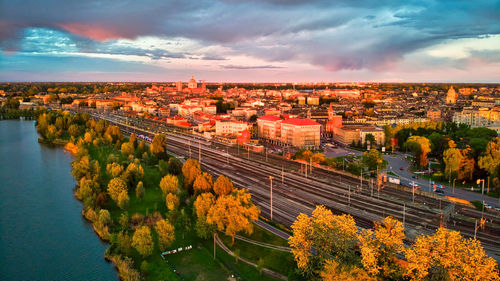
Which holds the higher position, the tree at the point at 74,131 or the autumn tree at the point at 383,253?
the tree at the point at 74,131

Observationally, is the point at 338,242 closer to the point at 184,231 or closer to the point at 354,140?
the point at 184,231

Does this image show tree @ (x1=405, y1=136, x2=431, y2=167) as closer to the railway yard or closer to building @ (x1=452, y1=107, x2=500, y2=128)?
the railway yard

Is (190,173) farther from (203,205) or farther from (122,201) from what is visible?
(203,205)

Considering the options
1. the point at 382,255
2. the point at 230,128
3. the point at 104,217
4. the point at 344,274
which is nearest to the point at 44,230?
the point at 104,217

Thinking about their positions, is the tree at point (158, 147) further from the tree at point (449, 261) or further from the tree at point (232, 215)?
the tree at point (449, 261)

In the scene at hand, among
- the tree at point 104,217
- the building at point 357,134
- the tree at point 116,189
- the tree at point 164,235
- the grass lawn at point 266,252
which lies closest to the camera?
the grass lawn at point 266,252

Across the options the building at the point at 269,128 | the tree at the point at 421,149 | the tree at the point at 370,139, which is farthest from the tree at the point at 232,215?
the building at the point at 269,128

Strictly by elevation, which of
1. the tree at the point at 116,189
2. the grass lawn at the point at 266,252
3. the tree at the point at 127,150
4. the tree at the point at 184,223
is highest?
the tree at the point at 127,150
